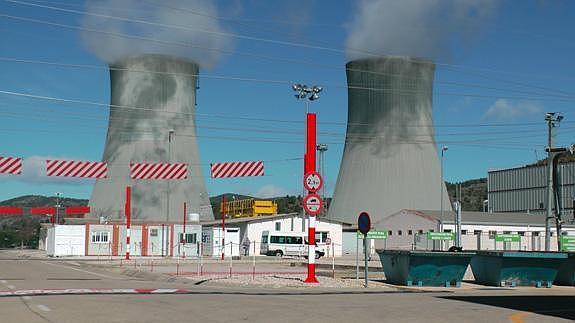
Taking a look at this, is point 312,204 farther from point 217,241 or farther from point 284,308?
point 217,241

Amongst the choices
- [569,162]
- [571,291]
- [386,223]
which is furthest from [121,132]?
[569,162]

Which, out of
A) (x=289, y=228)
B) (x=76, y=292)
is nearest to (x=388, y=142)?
(x=289, y=228)

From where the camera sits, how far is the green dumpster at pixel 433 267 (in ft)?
68.3

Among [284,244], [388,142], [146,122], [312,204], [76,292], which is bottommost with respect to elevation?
[76,292]

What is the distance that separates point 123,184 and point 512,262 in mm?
35992

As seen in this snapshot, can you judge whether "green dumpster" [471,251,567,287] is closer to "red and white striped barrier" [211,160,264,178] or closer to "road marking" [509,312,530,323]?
"road marking" [509,312,530,323]

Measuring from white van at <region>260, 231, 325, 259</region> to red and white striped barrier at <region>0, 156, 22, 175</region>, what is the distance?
29509 millimetres

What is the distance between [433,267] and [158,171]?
54.9ft

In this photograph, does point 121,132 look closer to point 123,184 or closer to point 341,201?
point 123,184

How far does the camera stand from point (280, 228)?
5922 centimetres

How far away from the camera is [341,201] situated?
178 ft

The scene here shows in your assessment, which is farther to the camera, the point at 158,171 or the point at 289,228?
the point at 289,228

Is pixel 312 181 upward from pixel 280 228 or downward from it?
upward

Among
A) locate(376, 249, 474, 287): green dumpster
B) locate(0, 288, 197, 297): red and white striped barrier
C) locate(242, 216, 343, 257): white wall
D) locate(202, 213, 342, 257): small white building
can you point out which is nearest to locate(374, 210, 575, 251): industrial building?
locate(242, 216, 343, 257): white wall
